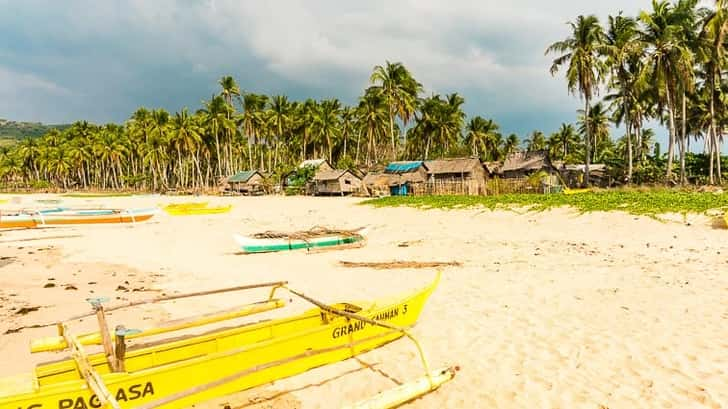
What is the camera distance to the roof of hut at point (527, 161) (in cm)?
3831

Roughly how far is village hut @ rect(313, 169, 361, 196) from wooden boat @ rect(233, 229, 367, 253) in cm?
3016

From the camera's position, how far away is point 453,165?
4169cm

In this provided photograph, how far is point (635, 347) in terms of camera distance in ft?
18.2

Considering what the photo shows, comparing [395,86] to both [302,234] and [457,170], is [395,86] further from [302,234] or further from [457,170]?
[302,234]

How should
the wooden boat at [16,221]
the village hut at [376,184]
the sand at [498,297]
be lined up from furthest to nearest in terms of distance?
the village hut at [376,184], the wooden boat at [16,221], the sand at [498,297]

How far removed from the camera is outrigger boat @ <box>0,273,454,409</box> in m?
3.53

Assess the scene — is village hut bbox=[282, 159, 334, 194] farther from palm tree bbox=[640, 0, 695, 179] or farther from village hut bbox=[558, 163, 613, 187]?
palm tree bbox=[640, 0, 695, 179]

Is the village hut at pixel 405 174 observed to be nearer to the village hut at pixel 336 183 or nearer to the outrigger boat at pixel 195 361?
the village hut at pixel 336 183

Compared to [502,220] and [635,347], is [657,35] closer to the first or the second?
[502,220]

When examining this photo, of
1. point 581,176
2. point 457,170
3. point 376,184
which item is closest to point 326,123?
point 376,184

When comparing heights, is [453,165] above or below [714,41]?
below

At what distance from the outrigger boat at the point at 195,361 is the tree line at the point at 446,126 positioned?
29.7 metres

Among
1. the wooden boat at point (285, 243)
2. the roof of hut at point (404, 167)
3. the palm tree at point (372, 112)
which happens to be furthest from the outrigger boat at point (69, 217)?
the palm tree at point (372, 112)

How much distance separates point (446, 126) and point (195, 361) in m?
52.7
